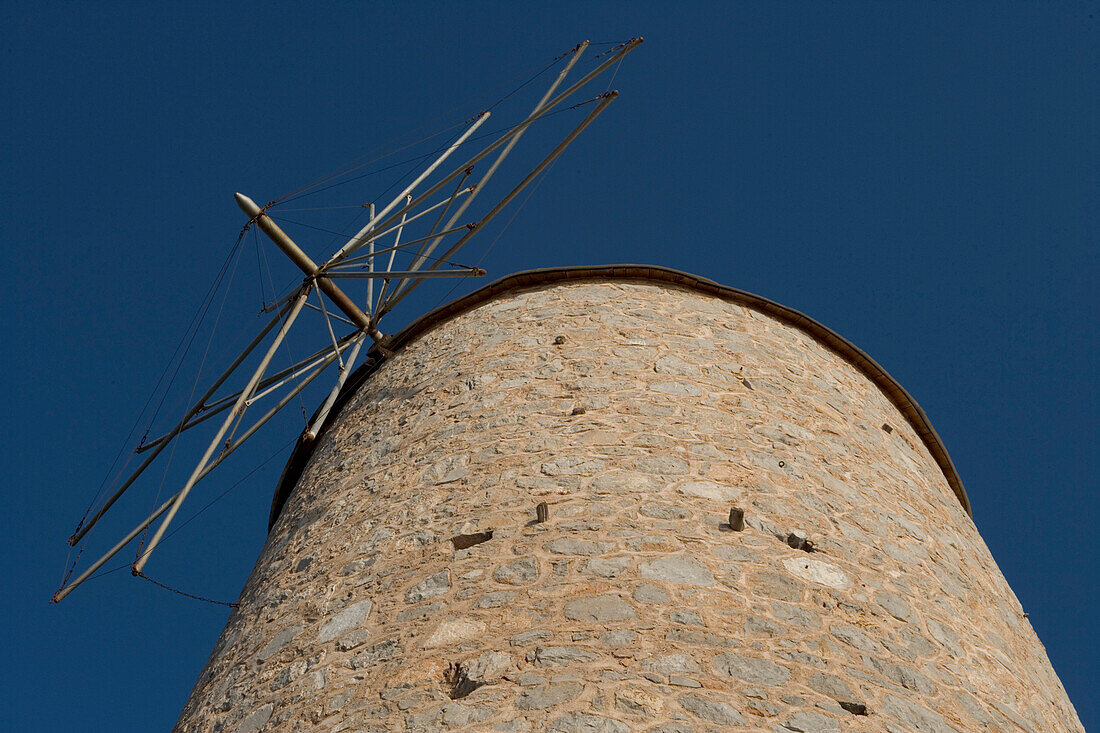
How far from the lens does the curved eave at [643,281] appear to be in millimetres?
7297

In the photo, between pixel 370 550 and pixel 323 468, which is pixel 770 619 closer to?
pixel 370 550

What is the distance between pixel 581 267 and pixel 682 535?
291 cm

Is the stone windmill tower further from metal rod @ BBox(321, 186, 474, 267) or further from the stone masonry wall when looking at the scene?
metal rod @ BBox(321, 186, 474, 267)

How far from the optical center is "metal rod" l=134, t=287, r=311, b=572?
7588mm

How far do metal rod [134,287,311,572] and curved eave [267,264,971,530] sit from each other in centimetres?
82

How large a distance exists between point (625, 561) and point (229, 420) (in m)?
4.99

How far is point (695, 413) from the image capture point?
19.1 feet

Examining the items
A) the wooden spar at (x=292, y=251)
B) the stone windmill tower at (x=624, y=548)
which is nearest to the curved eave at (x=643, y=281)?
the stone windmill tower at (x=624, y=548)

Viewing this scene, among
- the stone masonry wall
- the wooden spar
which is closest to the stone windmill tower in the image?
the stone masonry wall

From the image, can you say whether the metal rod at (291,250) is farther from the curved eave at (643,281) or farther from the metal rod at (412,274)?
the curved eave at (643,281)

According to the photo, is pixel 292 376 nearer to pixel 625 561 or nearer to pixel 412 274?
pixel 412 274

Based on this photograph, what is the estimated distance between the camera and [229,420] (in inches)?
338

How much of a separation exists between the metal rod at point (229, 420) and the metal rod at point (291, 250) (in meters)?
0.19

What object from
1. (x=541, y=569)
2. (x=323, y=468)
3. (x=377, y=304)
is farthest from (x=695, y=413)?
(x=377, y=304)
